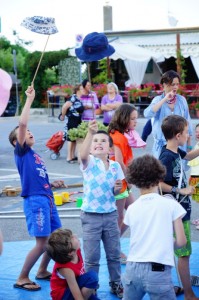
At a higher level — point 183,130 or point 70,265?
point 183,130

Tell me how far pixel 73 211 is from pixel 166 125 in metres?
4.04

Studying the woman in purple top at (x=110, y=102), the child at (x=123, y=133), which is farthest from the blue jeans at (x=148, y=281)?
the woman in purple top at (x=110, y=102)

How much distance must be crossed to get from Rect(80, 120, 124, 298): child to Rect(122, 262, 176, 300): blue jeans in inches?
46.4

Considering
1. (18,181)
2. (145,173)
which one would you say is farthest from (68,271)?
(18,181)

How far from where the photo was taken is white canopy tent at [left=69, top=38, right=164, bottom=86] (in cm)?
2911

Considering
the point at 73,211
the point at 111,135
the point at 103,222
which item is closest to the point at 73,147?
the point at 73,211

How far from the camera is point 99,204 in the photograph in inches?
201

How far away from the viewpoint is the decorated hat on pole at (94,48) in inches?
239

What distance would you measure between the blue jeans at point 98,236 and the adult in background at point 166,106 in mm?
1897

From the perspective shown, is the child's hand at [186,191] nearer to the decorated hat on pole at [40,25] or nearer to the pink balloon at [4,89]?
the pink balloon at [4,89]

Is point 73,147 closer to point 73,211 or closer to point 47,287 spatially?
point 73,211

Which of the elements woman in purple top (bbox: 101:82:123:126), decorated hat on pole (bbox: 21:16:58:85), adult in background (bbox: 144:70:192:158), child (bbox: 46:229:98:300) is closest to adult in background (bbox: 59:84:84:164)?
woman in purple top (bbox: 101:82:123:126)

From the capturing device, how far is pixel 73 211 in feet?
28.9

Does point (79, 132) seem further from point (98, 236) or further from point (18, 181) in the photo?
point (98, 236)
